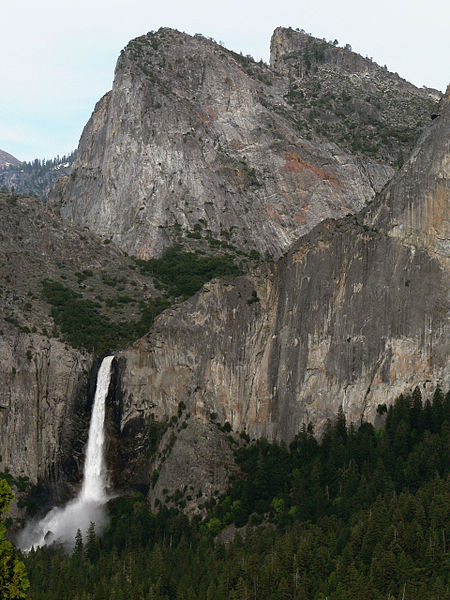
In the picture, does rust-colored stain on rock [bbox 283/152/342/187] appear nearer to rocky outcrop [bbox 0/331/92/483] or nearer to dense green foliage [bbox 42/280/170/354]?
dense green foliage [bbox 42/280/170/354]

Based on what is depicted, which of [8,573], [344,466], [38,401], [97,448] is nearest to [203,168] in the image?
[38,401]

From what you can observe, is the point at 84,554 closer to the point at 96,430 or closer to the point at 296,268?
the point at 96,430

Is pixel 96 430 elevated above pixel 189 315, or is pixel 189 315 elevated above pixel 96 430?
pixel 189 315

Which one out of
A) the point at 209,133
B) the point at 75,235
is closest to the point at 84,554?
the point at 75,235

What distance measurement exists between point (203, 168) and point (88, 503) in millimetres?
68207

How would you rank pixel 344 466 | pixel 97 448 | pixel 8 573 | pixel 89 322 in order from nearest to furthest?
pixel 8 573, pixel 344 466, pixel 97 448, pixel 89 322

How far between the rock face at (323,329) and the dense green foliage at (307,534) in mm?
4200

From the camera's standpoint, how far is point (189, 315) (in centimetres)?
13938

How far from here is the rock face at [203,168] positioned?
180 m

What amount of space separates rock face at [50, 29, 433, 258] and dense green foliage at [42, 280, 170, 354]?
21847mm

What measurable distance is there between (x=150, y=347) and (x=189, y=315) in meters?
5.86

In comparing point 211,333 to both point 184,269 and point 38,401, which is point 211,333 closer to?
point 38,401

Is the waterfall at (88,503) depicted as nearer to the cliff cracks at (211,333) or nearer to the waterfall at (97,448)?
the waterfall at (97,448)

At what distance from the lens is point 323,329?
128 meters
